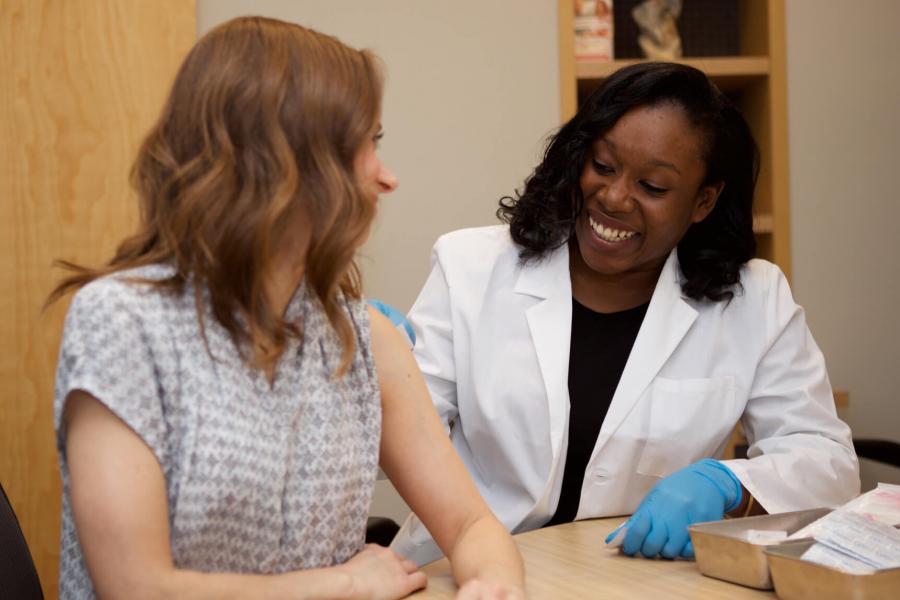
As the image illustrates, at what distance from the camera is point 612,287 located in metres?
1.79

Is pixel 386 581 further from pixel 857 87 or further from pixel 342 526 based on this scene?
pixel 857 87

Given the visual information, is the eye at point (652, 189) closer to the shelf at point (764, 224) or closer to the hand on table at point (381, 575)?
the hand on table at point (381, 575)

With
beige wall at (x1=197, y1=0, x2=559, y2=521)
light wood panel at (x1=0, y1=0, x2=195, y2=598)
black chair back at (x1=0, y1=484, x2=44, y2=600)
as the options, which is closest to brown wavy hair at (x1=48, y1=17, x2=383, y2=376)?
black chair back at (x1=0, y1=484, x2=44, y2=600)

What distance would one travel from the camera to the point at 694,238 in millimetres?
1836

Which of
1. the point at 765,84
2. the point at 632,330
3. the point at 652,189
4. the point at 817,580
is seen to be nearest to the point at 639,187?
the point at 652,189

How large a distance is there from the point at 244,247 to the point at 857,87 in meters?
2.18

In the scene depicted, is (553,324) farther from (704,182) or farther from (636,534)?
(636,534)

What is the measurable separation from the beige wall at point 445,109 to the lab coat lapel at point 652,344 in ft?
2.94

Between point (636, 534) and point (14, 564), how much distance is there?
0.76 metres

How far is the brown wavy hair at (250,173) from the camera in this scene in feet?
3.17

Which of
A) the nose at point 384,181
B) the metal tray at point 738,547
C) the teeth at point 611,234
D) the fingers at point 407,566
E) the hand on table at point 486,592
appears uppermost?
the nose at point 384,181

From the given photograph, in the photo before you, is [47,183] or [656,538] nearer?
[656,538]

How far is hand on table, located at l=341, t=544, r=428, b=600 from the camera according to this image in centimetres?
102

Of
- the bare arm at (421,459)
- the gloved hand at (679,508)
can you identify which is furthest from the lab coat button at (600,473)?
the bare arm at (421,459)
